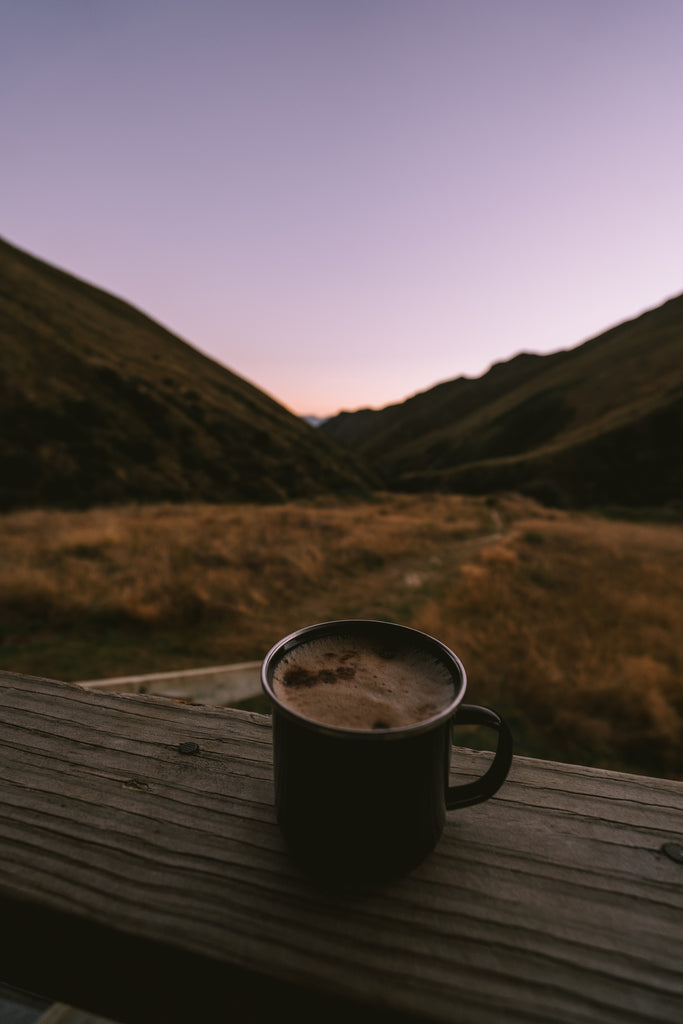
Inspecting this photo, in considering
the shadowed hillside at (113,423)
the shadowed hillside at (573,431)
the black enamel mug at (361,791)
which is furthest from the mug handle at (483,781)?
the shadowed hillside at (573,431)

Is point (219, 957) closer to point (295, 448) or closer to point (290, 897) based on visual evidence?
point (290, 897)

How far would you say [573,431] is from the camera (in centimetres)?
5816

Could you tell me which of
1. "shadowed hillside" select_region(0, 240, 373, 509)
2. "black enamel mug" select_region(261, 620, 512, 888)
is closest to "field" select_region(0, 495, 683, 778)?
"black enamel mug" select_region(261, 620, 512, 888)

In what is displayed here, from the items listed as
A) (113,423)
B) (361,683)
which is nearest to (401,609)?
(361,683)

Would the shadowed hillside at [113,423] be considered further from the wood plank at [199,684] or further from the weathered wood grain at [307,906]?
the weathered wood grain at [307,906]

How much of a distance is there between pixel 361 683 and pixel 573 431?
64887 mm

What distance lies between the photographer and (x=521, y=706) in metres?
4.95

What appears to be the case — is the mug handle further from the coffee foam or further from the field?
the field

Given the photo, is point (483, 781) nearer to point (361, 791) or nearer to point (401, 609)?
point (361, 791)

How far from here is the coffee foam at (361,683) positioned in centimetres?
84

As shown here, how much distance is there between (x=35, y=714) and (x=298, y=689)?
0.77 meters

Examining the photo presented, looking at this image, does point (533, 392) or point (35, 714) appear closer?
point (35, 714)

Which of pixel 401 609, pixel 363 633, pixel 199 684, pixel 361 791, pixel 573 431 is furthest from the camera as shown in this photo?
pixel 573 431

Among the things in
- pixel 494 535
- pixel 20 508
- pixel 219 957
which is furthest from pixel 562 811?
pixel 20 508
